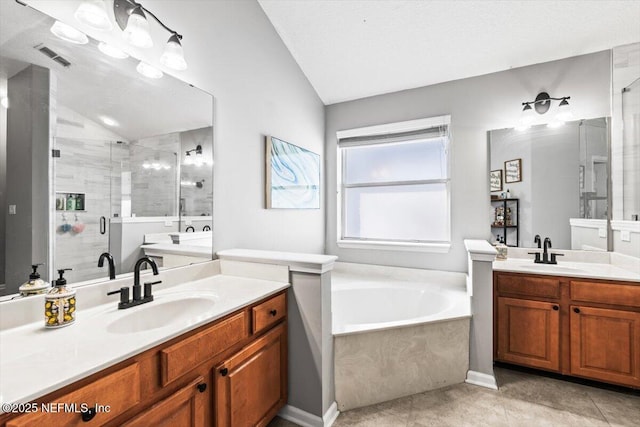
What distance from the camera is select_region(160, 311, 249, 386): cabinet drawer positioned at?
1002 millimetres

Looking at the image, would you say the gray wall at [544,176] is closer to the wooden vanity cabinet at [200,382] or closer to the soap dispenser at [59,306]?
the wooden vanity cabinet at [200,382]

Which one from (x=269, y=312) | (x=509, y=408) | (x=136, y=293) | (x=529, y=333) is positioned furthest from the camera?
(x=529, y=333)

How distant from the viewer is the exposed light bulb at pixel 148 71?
154 cm

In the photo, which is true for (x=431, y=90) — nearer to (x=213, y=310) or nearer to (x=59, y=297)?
(x=213, y=310)

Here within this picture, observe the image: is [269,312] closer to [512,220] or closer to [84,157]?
[84,157]

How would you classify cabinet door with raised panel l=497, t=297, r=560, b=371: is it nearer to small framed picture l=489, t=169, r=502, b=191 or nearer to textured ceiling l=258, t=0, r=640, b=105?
small framed picture l=489, t=169, r=502, b=191

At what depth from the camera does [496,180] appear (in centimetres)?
276

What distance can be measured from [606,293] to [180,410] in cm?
266

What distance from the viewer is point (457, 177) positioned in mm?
2875

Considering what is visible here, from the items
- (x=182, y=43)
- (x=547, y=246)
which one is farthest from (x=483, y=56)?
(x=182, y=43)

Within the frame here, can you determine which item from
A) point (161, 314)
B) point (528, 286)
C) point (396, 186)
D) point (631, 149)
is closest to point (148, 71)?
point (161, 314)

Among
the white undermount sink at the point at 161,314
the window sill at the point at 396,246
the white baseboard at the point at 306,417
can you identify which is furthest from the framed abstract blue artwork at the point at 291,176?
the white baseboard at the point at 306,417

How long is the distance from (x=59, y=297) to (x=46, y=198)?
423mm

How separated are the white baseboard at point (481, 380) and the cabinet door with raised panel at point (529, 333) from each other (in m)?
0.29
